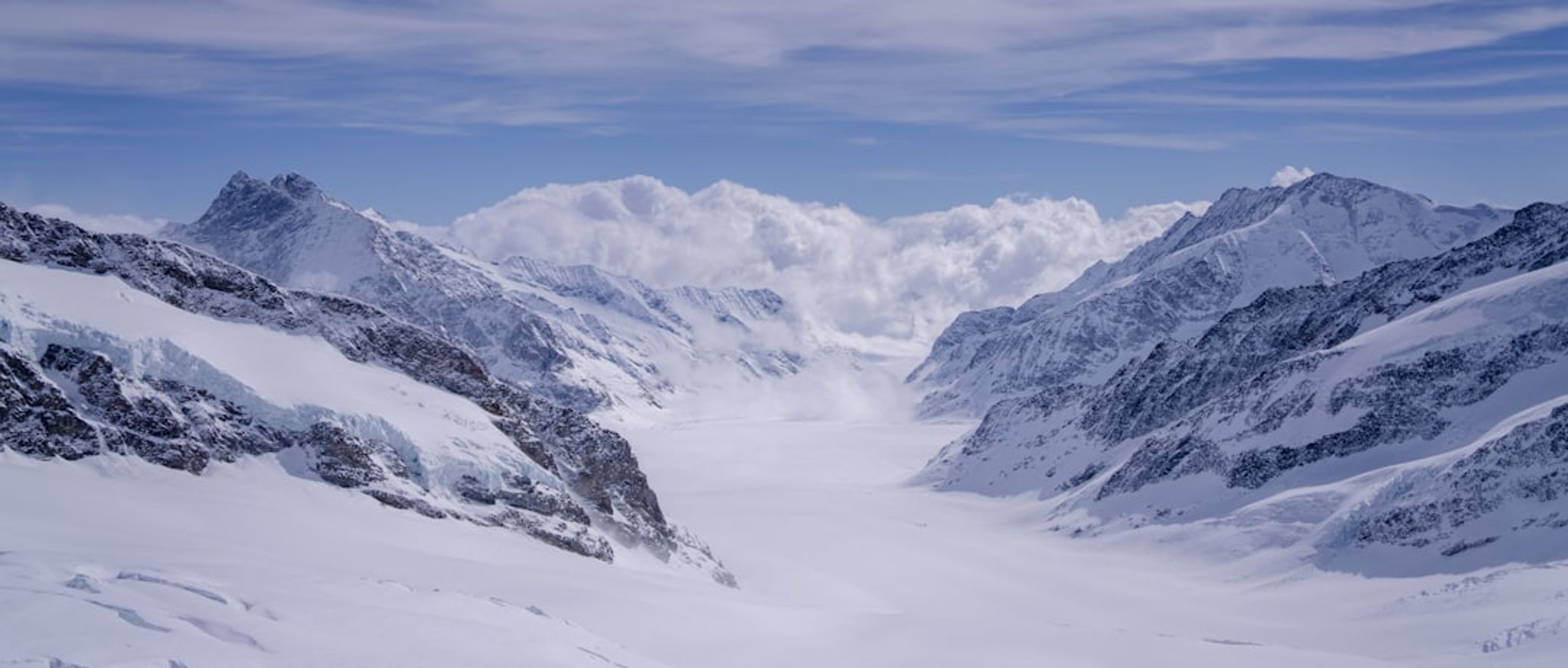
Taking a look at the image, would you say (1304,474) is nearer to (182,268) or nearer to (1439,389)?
(1439,389)

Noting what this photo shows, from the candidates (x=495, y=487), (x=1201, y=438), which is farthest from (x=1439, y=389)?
(x=495, y=487)

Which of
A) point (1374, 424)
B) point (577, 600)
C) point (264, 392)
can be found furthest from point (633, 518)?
point (1374, 424)

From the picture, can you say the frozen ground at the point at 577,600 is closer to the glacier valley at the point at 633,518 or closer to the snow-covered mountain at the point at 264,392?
the glacier valley at the point at 633,518

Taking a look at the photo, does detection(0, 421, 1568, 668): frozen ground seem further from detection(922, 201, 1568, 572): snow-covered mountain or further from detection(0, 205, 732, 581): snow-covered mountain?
detection(922, 201, 1568, 572): snow-covered mountain

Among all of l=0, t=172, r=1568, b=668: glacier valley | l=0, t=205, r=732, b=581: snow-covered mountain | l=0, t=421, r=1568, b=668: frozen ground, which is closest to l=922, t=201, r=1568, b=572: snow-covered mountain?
l=0, t=172, r=1568, b=668: glacier valley

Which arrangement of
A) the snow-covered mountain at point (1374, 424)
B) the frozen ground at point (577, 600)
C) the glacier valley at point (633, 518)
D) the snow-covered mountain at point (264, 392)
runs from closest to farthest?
the frozen ground at point (577, 600) → the glacier valley at point (633, 518) → the snow-covered mountain at point (264, 392) → the snow-covered mountain at point (1374, 424)

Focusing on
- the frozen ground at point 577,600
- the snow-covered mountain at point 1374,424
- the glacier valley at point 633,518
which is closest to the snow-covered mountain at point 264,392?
the glacier valley at point 633,518
